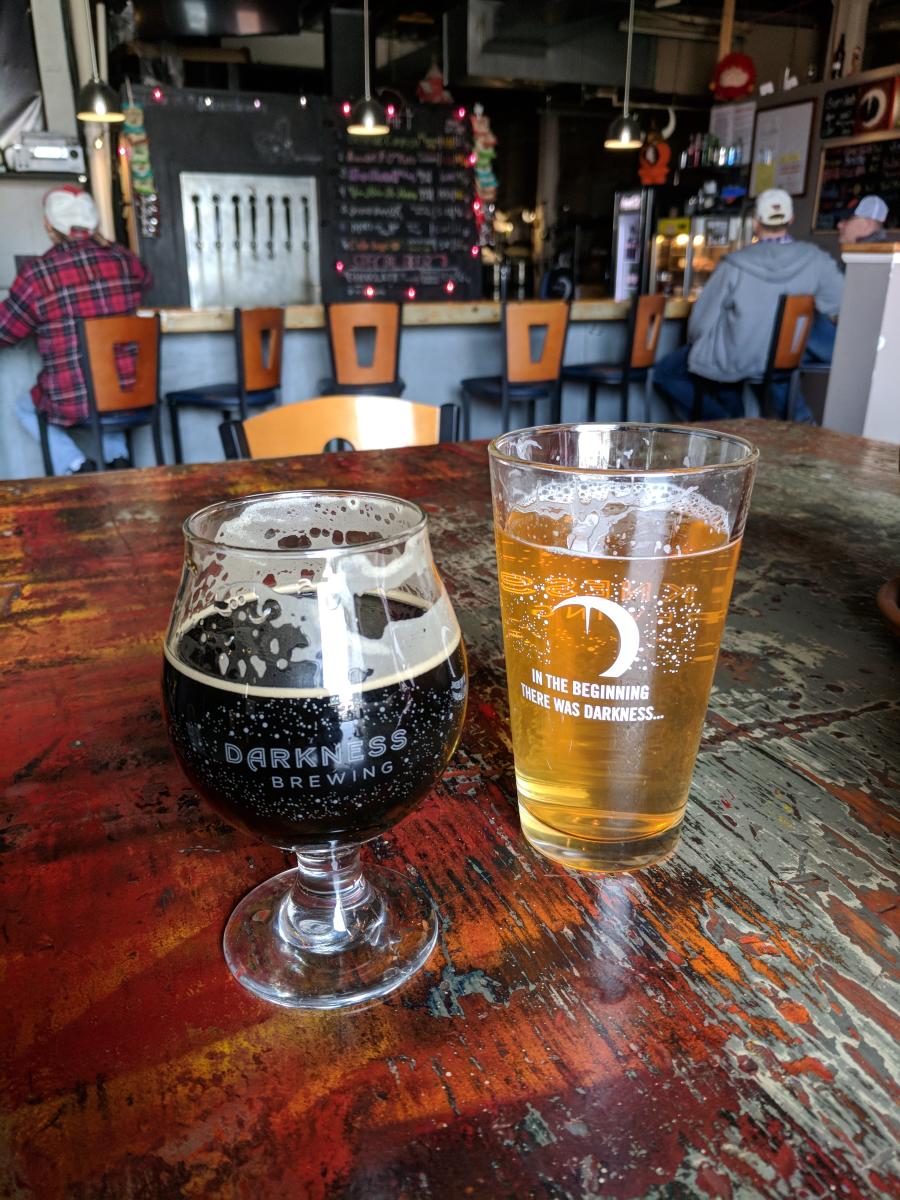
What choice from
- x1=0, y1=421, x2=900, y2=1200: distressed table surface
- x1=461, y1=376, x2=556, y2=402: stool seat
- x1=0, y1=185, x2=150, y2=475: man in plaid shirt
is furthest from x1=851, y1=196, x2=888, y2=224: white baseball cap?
x1=0, y1=421, x2=900, y2=1200: distressed table surface

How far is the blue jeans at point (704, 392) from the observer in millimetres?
5054

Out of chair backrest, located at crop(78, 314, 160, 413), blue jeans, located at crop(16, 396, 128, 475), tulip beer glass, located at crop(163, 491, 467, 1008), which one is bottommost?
blue jeans, located at crop(16, 396, 128, 475)

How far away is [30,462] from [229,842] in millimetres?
4423

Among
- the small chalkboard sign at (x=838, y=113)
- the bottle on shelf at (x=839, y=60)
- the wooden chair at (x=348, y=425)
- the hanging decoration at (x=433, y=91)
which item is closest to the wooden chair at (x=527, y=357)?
the wooden chair at (x=348, y=425)

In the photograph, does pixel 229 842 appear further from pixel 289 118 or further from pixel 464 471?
pixel 289 118

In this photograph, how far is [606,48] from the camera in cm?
771

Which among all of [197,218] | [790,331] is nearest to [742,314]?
[790,331]

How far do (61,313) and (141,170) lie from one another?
7.41 ft

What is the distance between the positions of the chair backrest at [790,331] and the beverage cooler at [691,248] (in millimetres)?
1559

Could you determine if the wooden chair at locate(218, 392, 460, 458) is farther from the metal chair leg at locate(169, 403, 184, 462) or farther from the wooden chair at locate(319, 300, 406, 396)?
the metal chair leg at locate(169, 403, 184, 462)

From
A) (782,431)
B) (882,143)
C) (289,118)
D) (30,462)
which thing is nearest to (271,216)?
(289,118)

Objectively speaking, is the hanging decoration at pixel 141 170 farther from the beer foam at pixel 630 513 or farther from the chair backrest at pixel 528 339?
the beer foam at pixel 630 513

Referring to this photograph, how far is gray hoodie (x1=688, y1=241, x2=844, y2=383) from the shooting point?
4.84 meters

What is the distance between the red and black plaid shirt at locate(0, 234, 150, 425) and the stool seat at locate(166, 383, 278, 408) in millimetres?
219
